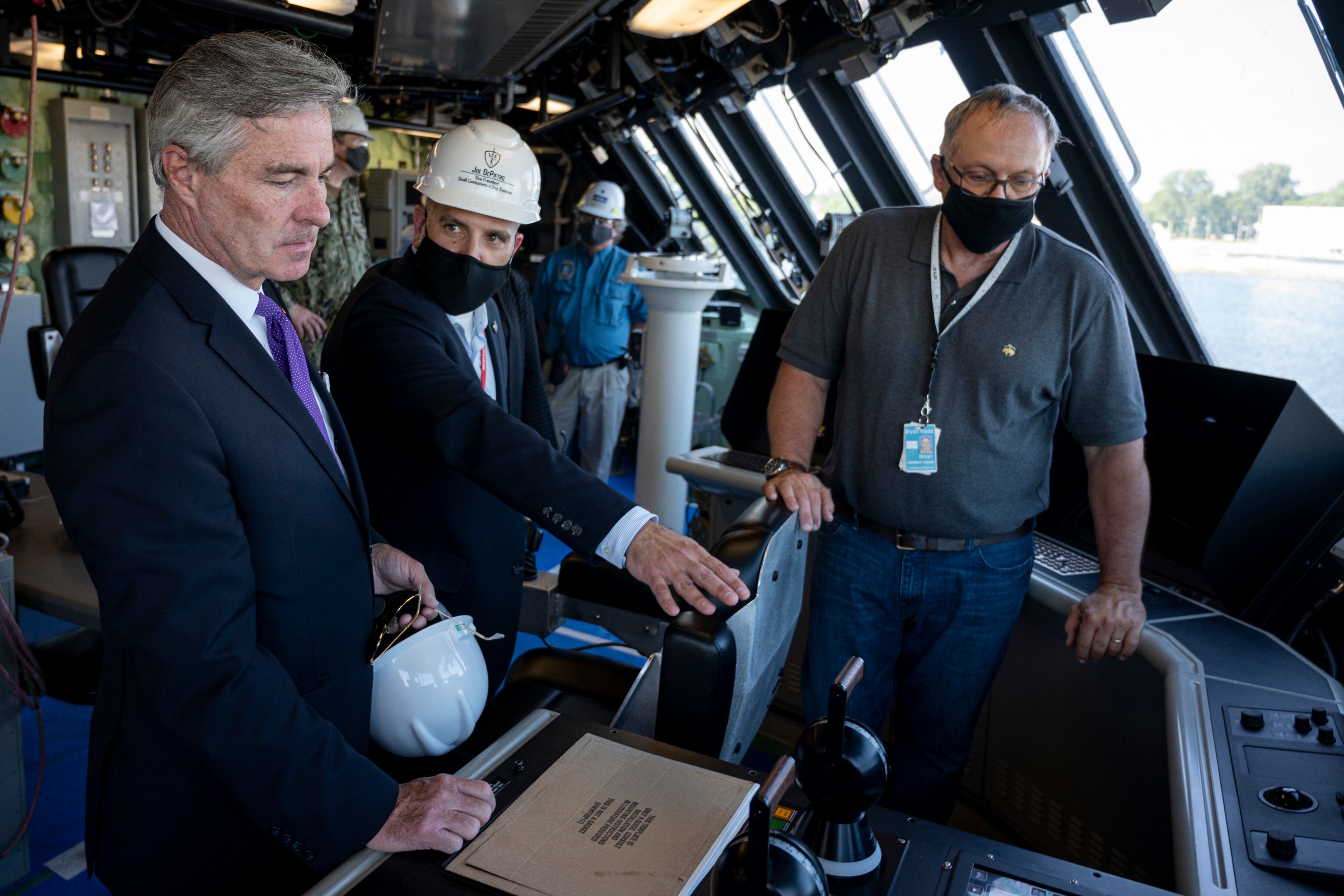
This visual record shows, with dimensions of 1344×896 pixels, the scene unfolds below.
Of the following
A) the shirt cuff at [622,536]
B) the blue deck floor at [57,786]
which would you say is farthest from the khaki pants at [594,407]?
the shirt cuff at [622,536]

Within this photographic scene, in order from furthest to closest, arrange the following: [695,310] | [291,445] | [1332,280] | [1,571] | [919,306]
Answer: [695,310]
[1332,280]
[1,571]
[919,306]
[291,445]

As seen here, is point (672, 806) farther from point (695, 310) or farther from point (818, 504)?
point (695, 310)

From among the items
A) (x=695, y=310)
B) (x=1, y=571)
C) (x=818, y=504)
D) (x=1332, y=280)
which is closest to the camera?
(x=818, y=504)

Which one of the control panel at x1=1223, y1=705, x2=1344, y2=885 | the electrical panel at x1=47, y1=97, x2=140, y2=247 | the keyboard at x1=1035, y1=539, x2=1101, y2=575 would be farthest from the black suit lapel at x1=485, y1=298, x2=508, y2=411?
the electrical panel at x1=47, y1=97, x2=140, y2=247

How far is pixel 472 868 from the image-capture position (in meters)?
0.95

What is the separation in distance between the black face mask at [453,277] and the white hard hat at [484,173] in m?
0.10

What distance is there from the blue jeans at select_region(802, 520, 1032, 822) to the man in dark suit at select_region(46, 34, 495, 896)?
109cm

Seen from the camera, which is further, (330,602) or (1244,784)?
(1244,784)

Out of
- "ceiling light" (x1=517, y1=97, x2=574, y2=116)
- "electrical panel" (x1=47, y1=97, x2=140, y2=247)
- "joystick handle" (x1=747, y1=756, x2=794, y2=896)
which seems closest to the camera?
"joystick handle" (x1=747, y1=756, x2=794, y2=896)

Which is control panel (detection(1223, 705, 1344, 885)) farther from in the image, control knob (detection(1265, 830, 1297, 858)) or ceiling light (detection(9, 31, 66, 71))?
ceiling light (detection(9, 31, 66, 71))

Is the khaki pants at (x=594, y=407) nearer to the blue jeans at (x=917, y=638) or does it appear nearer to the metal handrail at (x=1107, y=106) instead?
the metal handrail at (x=1107, y=106)

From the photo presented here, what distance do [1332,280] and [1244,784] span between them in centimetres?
192

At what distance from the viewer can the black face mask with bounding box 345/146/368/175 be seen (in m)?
3.80

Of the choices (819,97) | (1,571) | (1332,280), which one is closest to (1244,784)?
(1332,280)
